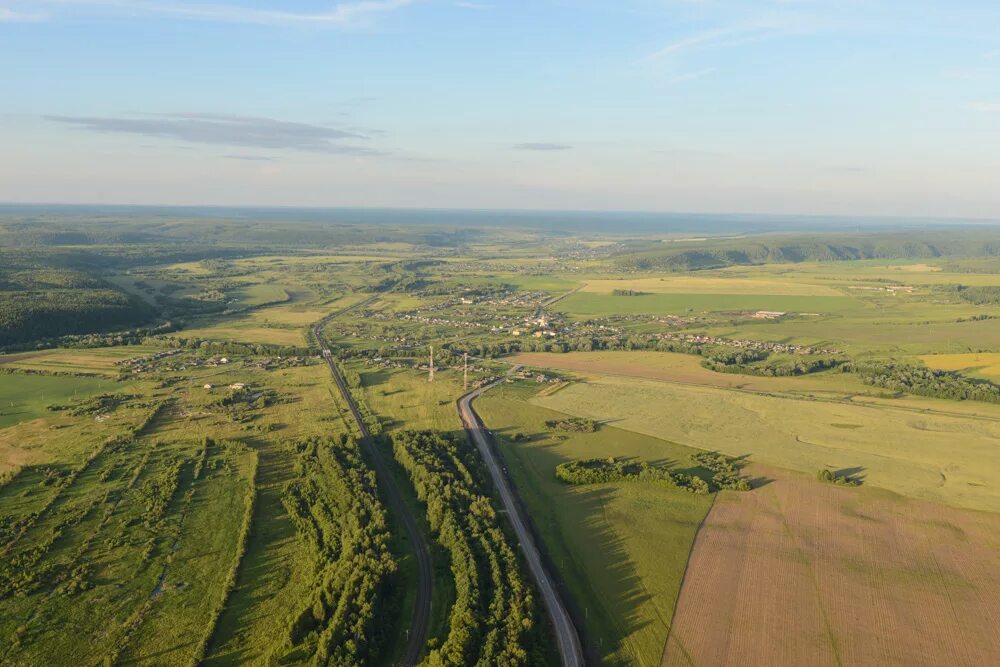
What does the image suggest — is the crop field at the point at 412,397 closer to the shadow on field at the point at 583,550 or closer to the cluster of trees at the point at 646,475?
the shadow on field at the point at 583,550

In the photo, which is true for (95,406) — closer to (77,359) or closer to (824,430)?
(77,359)

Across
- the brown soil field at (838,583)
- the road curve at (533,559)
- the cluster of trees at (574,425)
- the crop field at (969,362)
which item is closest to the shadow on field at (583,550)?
the road curve at (533,559)

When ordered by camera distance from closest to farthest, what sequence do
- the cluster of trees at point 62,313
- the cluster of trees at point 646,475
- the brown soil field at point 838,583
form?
the brown soil field at point 838,583, the cluster of trees at point 646,475, the cluster of trees at point 62,313

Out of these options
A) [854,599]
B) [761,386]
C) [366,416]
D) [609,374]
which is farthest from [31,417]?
[761,386]

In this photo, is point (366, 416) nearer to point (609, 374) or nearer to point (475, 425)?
point (475, 425)

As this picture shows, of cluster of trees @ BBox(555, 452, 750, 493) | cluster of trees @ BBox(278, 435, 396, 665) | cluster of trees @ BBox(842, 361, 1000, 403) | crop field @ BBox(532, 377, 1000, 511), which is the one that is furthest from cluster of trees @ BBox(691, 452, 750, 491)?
cluster of trees @ BBox(842, 361, 1000, 403)

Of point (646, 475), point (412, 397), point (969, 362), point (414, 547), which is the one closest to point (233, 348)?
point (412, 397)

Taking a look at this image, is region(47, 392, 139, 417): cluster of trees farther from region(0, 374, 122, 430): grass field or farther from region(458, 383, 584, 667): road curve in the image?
region(458, 383, 584, 667): road curve
